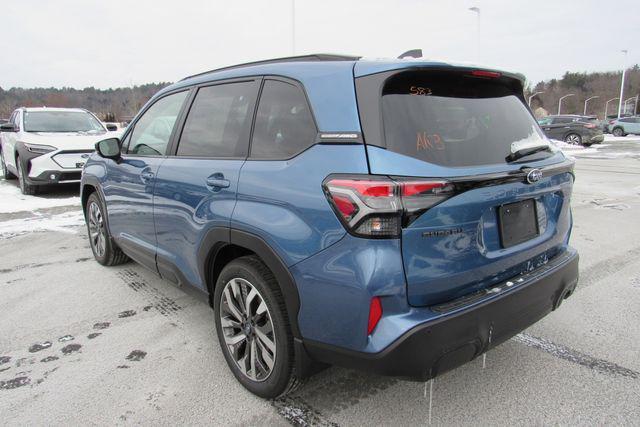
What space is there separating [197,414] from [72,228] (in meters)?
5.13

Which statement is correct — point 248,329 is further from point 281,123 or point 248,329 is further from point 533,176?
point 533,176

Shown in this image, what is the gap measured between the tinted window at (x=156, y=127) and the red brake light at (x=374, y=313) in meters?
2.11

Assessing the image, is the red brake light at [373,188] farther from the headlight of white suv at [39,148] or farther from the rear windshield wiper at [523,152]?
the headlight of white suv at [39,148]

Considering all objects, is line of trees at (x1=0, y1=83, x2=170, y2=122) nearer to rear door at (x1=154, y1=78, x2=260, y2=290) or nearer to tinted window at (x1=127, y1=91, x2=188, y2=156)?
tinted window at (x1=127, y1=91, x2=188, y2=156)

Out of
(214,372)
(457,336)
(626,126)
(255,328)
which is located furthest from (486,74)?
(626,126)

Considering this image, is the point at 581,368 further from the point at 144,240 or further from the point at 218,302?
the point at 144,240

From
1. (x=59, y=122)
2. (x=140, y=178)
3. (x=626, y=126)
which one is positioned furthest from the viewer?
(x=626, y=126)

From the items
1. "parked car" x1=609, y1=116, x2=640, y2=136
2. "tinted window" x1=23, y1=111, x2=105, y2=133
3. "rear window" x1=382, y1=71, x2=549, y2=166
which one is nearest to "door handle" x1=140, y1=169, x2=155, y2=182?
"rear window" x1=382, y1=71, x2=549, y2=166

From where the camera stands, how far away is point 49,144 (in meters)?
8.52

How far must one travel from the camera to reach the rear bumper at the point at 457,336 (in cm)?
187

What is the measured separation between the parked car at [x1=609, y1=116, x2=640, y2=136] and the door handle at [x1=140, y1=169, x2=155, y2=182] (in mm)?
39307

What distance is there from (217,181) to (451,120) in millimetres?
1292

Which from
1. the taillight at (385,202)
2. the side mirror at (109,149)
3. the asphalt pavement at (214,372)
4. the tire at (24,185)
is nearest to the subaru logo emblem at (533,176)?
the taillight at (385,202)

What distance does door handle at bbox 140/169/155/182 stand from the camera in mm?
3316
